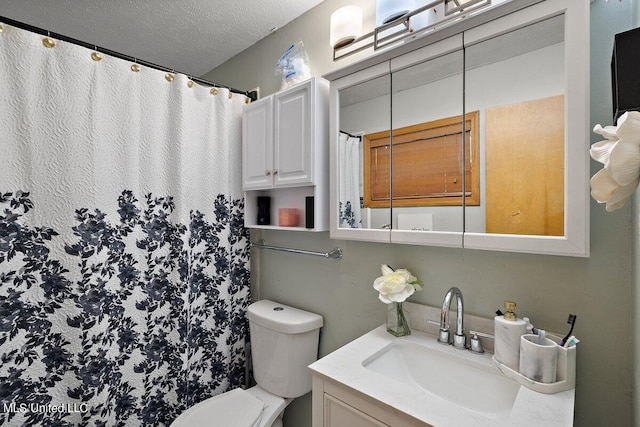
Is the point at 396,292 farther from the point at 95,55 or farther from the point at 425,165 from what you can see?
the point at 95,55

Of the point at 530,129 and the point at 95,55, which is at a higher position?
the point at 95,55

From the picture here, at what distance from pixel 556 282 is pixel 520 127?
48 centimetres

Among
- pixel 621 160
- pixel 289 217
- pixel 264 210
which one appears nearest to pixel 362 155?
pixel 289 217

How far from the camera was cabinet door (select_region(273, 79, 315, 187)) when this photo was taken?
137 cm

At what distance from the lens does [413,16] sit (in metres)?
1.09

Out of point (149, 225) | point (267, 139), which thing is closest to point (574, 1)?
point (267, 139)

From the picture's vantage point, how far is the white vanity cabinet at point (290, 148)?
53.7 inches

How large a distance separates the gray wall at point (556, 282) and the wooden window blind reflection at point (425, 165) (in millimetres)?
228

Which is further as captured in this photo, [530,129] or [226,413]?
[226,413]

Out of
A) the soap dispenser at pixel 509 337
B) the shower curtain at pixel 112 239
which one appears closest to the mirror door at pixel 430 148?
the soap dispenser at pixel 509 337

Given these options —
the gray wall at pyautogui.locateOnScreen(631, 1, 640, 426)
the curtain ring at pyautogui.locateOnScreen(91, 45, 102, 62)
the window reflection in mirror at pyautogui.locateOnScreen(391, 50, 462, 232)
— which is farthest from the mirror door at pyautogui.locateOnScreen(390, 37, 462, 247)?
the curtain ring at pyautogui.locateOnScreen(91, 45, 102, 62)

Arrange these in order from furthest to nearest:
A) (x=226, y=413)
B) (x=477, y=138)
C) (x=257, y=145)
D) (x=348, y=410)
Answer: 1. (x=257, y=145)
2. (x=226, y=413)
3. (x=477, y=138)
4. (x=348, y=410)

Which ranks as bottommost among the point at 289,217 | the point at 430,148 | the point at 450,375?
the point at 450,375

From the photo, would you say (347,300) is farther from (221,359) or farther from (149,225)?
(149,225)
